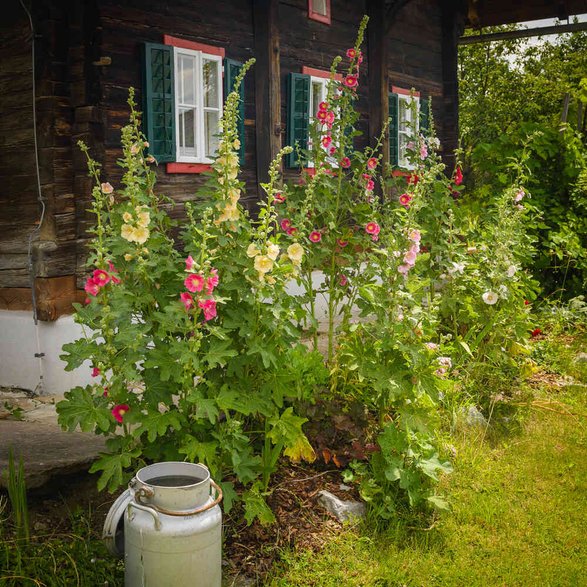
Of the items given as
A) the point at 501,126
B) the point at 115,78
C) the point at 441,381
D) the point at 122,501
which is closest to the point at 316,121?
the point at 441,381

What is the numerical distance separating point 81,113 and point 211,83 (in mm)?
1655

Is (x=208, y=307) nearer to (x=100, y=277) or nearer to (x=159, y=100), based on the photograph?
(x=100, y=277)

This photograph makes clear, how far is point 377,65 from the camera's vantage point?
32.3 feet

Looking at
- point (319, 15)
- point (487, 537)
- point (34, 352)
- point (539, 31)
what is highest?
point (539, 31)

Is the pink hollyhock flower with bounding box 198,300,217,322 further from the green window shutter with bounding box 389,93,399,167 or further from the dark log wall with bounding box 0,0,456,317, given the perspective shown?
the green window shutter with bounding box 389,93,399,167

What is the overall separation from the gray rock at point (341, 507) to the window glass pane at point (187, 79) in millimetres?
4295

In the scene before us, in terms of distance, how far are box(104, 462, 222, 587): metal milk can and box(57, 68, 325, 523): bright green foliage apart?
0.34 meters

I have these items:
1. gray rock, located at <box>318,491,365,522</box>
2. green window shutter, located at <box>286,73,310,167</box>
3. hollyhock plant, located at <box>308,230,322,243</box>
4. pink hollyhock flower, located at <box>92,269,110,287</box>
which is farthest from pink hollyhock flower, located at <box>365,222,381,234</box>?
green window shutter, located at <box>286,73,310,167</box>

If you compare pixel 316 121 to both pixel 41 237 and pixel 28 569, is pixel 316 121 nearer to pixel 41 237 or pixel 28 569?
pixel 41 237

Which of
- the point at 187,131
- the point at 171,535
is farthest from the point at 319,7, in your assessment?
the point at 171,535

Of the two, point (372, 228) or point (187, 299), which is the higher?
point (372, 228)

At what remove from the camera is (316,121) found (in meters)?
4.91

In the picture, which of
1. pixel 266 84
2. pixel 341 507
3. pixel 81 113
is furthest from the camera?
pixel 266 84

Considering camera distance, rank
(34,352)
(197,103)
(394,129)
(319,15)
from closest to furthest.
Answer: (34,352)
(197,103)
(319,15)
(394,129)
